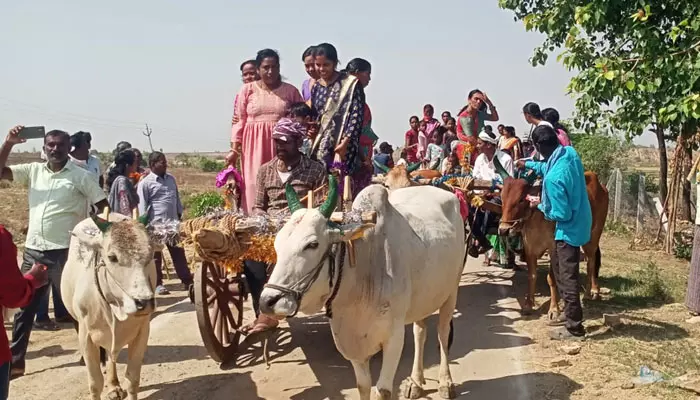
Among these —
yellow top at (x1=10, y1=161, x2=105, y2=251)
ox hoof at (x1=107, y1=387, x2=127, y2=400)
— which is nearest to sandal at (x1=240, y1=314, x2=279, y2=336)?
ox hoof at (x1=107, y1=387, x2=127, y2=400)

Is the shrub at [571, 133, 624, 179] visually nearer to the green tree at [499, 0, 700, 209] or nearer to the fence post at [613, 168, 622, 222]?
the fence post at [613, 168, 622, 222]

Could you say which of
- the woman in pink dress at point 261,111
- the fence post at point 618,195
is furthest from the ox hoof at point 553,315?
the fence post at point 618,195

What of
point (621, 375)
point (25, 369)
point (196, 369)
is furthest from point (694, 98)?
point (25, 369)

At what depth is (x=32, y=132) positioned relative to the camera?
16.5ft

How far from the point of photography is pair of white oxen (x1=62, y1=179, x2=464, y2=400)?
11.2 ft

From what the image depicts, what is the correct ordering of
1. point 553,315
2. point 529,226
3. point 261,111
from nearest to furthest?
point 261,111
point 553,315
point 529,226

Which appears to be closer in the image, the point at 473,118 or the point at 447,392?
the point at 447,392

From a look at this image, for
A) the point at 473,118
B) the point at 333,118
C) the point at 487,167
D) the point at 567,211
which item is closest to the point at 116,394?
the point at 333,118

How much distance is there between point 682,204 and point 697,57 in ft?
24.2

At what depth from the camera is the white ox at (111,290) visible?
403 centimetres

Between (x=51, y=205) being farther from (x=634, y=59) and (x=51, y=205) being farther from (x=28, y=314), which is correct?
(x=634, y=59)

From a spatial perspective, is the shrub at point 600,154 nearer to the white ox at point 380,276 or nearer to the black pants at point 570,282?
the black pants at point 570,282

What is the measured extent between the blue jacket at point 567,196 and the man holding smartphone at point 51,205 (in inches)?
164

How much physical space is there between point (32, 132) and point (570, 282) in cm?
499
